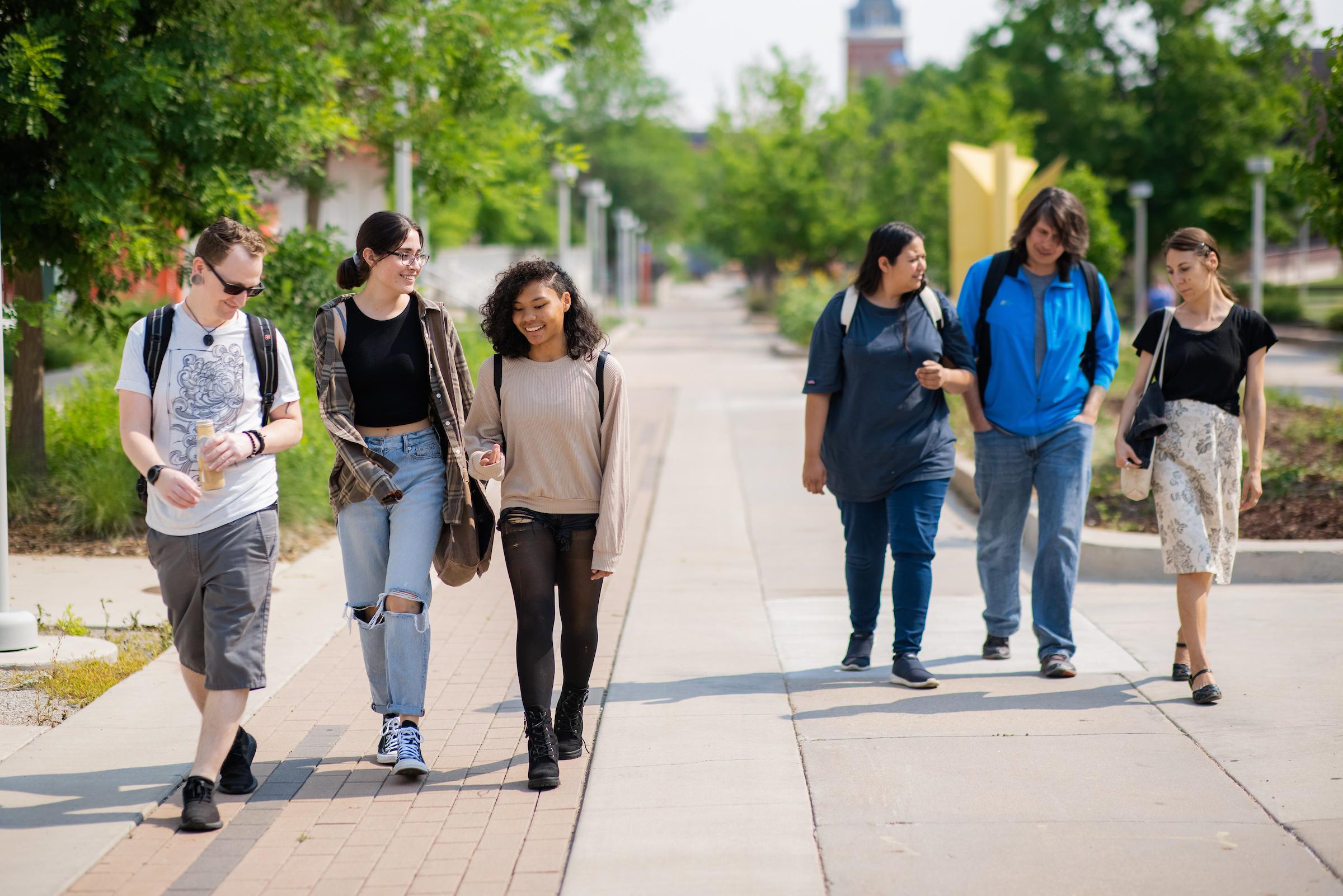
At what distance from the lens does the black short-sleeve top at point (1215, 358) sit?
533 cm

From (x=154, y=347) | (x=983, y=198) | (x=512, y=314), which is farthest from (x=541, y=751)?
(x=983, y=198)

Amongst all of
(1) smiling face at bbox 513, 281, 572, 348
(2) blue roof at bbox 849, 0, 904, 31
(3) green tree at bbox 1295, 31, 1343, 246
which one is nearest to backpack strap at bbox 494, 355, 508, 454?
(1) smiling face at bbox 513, 281, 572, 348

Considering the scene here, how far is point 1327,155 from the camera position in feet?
28.7

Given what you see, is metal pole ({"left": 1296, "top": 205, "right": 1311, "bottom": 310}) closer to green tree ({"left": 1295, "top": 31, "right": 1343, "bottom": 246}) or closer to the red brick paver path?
green tree ({"left": 1295, "top": 31, "right": 1343, "bottom": 246})

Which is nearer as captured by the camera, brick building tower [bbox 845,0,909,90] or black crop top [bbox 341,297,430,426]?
black crop top [bbox 341,297,430,426]

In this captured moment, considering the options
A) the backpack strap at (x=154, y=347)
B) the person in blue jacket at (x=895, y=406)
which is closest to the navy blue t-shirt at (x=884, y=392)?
the person in blue jacket at (x=895, y=406)

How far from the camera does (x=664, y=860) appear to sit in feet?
12.4

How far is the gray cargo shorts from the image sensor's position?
4.12 meters

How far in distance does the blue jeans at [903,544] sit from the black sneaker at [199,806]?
8.64ft

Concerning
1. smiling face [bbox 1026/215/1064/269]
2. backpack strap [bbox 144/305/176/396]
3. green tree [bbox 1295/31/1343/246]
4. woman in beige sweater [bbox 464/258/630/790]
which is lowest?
woman in beige sweater [bbox 464/258/630/790]

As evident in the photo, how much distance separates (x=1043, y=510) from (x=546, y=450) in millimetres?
2320

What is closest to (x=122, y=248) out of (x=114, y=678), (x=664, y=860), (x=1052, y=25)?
(x=114, y=678)

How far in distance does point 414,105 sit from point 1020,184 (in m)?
8.19

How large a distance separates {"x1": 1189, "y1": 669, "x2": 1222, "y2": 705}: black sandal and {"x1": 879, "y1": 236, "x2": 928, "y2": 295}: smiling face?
180cm
